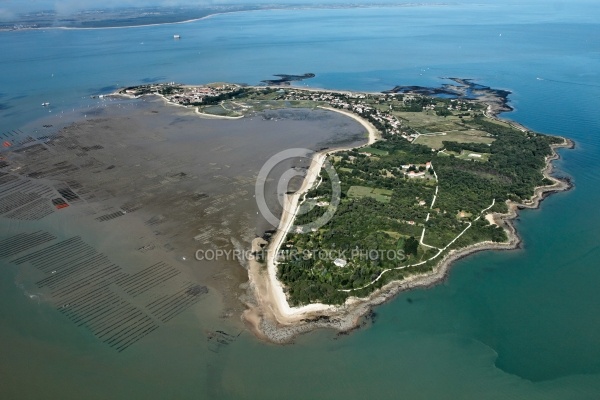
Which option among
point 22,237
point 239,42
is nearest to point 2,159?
point 22,237

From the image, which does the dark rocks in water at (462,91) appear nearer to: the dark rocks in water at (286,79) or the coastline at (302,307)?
the dark rocks in water at (286,79)

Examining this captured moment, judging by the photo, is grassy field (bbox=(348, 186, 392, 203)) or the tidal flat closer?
the tidal flat

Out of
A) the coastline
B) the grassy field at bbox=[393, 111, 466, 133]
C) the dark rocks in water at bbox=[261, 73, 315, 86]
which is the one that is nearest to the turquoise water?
the coastline

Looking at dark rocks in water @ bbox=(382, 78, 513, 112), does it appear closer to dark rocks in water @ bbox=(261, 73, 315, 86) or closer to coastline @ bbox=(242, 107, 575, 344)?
dark rocks in water @ bbox=(261, 73, 315, 86)

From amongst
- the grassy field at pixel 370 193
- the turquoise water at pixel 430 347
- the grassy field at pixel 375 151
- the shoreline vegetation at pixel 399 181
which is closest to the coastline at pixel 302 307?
the shoreline vegetation at pixel 399 181

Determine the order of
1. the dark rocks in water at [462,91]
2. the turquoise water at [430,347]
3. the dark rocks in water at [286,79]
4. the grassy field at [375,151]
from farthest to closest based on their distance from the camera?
the dark rocks in water at [286,79] → the dark rocks in water at [462,91] → the grassy field at [375,151] → the turquoise water at [430,347]

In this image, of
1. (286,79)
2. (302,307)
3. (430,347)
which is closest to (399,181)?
(302,307)
